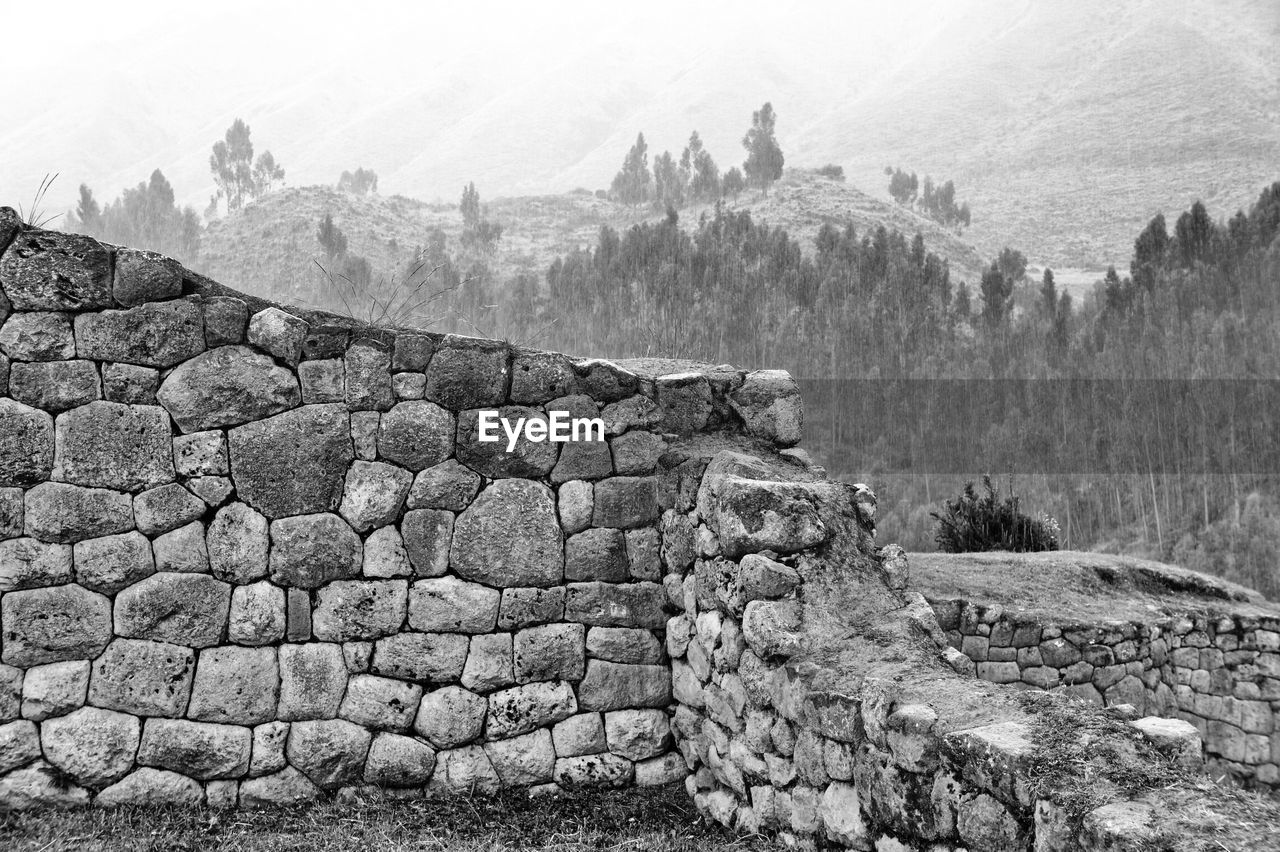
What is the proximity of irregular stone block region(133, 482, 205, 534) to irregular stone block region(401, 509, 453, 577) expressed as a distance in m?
0.95

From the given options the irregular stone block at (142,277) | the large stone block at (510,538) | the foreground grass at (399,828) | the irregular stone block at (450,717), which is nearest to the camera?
the foreground grass at (399,828)

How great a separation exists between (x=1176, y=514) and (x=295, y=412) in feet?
57.8

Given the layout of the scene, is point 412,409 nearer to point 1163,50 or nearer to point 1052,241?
point 1052,241

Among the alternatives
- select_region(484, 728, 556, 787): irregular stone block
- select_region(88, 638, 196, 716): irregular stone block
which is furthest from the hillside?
select_region(484, 728, 556, 787): irregular stone block

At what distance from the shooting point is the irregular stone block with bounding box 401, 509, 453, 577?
15.8 ft

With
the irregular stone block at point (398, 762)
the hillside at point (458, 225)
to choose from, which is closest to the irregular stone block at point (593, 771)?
the irregular stone block at point (398, 762)

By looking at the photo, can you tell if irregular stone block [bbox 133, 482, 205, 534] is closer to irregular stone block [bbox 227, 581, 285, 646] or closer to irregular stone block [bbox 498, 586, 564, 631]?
irregular stone block [bbox 227, 581, 285, 646]

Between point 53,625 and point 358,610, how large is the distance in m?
1.31

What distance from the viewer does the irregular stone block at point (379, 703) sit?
184 inches

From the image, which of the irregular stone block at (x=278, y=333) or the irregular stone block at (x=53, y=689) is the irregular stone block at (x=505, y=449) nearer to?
the irregular stone block at (x=278, y=333)

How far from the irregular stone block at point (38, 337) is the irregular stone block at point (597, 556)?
2.52 meters

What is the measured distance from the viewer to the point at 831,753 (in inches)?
145

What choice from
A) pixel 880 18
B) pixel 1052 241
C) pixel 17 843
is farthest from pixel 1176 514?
pixel 880 18

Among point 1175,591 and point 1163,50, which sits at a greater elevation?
point 1163,50
